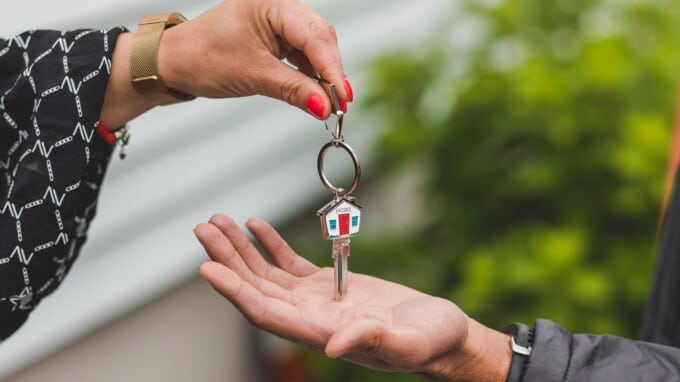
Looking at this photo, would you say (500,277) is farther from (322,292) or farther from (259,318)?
(259,318)

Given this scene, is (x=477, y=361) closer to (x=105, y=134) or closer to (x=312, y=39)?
(x=312, y=39)

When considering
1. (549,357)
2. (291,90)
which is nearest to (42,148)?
(291,90)

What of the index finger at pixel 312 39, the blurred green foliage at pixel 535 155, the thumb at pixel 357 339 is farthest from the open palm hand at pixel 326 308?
the blurred green foliage at pixel 535 155

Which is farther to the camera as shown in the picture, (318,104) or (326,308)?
(326,308)

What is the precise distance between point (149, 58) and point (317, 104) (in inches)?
14.5

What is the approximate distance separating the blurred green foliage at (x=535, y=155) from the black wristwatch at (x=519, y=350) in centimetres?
121

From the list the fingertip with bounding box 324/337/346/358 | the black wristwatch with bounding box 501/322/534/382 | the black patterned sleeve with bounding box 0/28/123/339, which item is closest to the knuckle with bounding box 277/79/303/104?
the black patterned sleeve with bounding box 0/28/123/339

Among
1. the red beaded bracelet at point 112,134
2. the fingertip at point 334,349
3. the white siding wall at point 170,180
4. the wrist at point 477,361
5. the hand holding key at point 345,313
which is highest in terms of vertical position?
the red beaded bracelet at point 112,134

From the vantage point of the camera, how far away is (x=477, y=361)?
1805 millimetres

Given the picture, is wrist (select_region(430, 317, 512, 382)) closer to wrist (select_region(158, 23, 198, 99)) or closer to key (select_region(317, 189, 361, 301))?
key (select_region(317, 189, 361, 301))

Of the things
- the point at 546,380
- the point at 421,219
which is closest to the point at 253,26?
the point at 546,380

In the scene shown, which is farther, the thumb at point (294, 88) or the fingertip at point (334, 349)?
the thumb at point (294, 88)

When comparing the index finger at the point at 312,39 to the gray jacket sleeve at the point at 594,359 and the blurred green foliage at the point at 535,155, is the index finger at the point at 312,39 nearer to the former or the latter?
the gray jacket sleeve at the point at 594,359

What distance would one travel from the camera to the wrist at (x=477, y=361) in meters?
1.79
